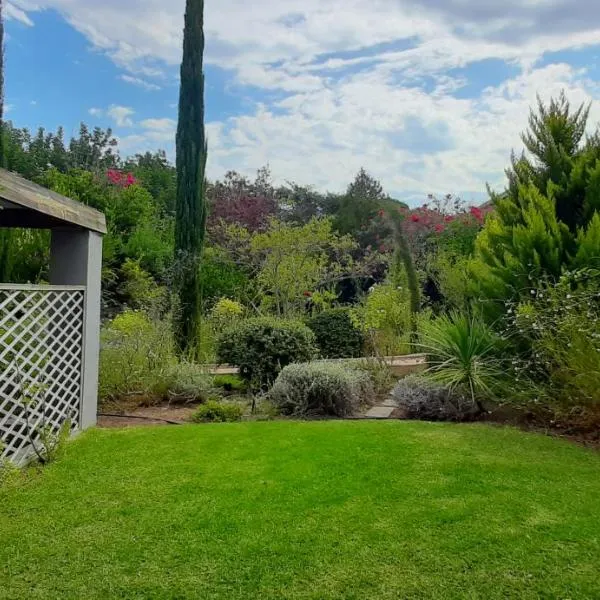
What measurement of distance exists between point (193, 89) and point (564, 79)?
584cm

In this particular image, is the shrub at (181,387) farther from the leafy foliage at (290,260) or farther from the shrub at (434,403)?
the leafy foliage at (290,260)

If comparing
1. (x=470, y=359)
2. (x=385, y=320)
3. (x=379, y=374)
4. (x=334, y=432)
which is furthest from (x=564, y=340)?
(x=385, y=320)

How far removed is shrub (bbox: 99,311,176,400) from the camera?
621 cm

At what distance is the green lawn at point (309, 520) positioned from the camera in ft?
7.95

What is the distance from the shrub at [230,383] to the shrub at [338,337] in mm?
1734

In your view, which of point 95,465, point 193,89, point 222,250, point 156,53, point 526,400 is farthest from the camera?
point 222,250

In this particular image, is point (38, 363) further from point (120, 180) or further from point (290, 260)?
point (120, 180)

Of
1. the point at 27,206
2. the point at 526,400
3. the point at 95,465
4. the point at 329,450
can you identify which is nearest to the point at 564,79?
the point at 526,400

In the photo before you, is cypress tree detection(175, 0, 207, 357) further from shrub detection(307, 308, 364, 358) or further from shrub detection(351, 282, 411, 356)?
shrub detection(351, 282, 411, 356)

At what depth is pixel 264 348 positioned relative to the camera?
6828 mm

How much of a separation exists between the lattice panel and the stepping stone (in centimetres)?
300

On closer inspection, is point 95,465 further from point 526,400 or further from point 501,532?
point 526,400

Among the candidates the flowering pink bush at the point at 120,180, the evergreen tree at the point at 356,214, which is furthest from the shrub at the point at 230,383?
the evergreen tree at the point at 356,214

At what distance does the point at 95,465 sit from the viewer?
4016 millimetres
